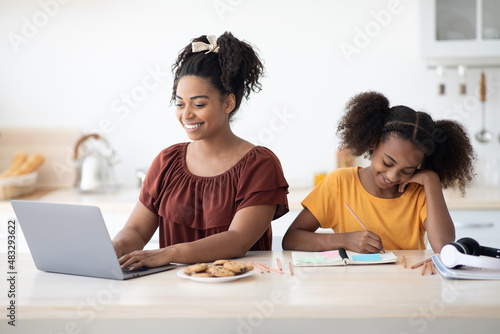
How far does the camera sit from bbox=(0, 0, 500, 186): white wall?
10.0 ft

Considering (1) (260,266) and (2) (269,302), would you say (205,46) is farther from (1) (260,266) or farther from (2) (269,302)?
(2) (269,302)

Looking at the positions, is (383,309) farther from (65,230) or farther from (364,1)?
(364,1)

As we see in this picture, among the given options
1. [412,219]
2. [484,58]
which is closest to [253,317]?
[412,219]

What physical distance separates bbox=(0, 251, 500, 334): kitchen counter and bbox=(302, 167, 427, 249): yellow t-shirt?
0.42 m

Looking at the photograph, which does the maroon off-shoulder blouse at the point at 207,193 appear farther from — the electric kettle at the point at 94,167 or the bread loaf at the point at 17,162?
the bread loaf at the point at 17,162

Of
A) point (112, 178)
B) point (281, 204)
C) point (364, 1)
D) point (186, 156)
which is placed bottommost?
point (112, 178)

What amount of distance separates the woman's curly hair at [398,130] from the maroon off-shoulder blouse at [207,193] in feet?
1.00

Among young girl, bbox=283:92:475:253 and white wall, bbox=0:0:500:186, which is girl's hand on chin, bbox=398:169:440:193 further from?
white wall, bbox=0:0:500:186

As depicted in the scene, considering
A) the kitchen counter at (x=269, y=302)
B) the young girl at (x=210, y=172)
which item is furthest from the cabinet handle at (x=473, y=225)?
the kitchen counter at (x=269, y=302)

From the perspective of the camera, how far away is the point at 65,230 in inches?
49.1

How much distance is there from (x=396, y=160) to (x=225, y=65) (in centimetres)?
53

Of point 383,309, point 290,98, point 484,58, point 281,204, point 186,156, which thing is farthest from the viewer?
point 290,98

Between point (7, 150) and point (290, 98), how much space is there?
1535mm

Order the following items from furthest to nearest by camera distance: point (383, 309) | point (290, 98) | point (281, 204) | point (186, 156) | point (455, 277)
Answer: point (290, 98) < point (186, 156) < point (281, 204) < point (455, 277) < point (383, 309)
